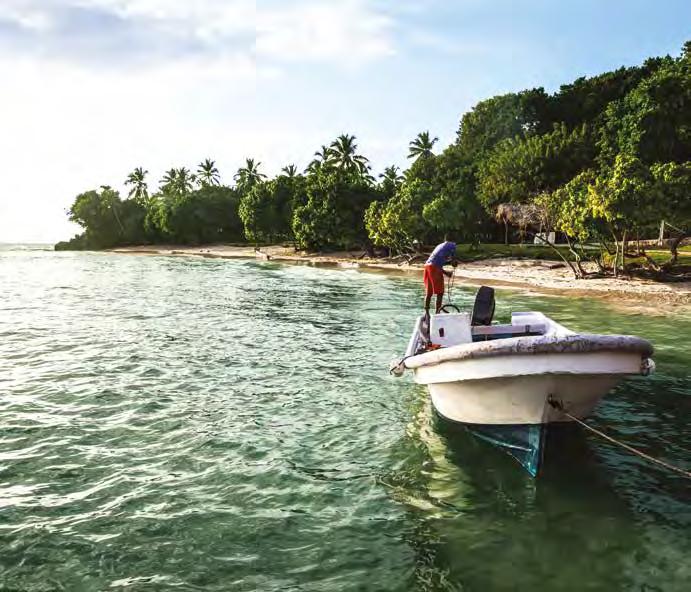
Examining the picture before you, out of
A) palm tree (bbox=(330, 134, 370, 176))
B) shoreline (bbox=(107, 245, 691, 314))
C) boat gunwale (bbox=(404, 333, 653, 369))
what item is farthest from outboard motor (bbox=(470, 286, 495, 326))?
palm tree (bbox=(330, 134, 370, 176))

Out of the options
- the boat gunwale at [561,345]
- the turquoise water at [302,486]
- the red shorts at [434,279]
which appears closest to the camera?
the turquoise water at [302,486]

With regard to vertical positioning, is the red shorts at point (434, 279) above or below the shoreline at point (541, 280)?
above

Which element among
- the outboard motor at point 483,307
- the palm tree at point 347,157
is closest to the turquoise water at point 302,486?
the outboard motor at point 483,307

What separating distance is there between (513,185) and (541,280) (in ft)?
44.1

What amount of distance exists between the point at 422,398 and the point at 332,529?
17.5 feet

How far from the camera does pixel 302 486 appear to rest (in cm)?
715

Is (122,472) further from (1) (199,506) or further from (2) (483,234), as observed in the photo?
(2) (483,234)

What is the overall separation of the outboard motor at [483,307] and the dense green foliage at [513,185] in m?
18.4

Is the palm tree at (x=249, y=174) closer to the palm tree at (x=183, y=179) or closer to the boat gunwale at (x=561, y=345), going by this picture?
the palm tree at (x=183, y=179)

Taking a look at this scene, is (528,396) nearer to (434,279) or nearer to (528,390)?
(528,390)

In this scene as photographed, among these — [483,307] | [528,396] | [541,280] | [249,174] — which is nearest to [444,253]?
[483,307]

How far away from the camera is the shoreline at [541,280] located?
86.9ft

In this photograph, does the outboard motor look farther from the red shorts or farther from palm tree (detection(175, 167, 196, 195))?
palm tree (detection(175, 167, 196, 195))

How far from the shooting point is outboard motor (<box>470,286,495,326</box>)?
38.9 ft
